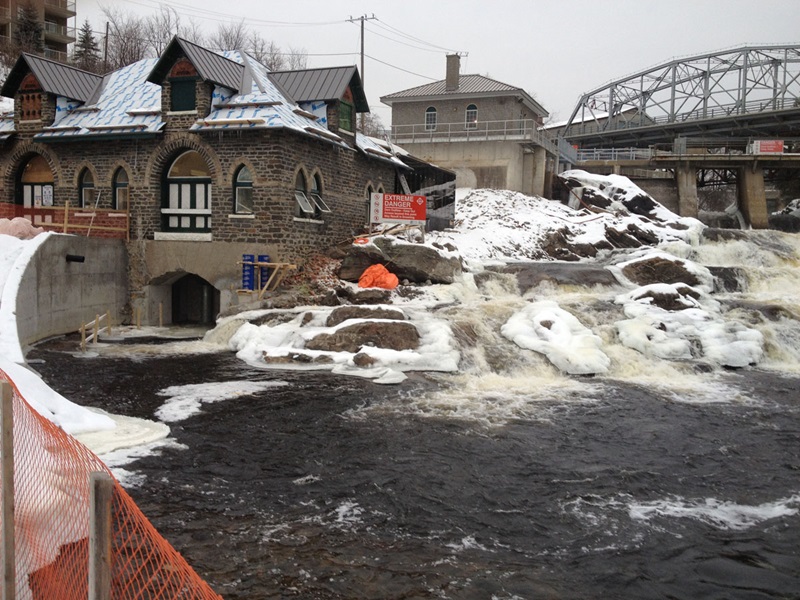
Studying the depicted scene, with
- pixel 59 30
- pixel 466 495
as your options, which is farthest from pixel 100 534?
pixel 59 30

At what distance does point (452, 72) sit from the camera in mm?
45312

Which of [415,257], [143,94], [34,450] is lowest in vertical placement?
[34,450]

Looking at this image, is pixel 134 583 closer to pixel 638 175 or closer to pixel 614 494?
pixel 614 494

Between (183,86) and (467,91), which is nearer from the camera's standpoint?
(183,86)

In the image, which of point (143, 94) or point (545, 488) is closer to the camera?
point (545, 488)

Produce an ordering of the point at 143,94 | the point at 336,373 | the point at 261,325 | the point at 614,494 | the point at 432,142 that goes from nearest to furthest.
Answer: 1. the point at 614,494
2. the point at 336,373
3. the point at 261,325
4. the point at 143,94
5. the point at 432,142

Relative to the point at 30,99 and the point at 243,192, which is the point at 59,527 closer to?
the point at 243,192

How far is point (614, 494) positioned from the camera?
9586 millimetres

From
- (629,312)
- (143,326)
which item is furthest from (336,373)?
(143,326)

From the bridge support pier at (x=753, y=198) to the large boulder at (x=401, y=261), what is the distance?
30345mm

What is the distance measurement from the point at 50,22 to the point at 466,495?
6158cm

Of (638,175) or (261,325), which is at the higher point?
(638,175)

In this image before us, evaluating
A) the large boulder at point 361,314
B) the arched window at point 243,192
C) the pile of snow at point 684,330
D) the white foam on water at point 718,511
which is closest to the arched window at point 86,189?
the arched window at point 243,192

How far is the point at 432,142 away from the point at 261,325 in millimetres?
24975
